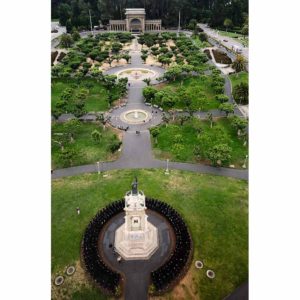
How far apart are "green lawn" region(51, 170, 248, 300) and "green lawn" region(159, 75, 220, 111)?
28389 mm

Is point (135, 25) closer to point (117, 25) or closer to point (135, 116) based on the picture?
point (117, 25)

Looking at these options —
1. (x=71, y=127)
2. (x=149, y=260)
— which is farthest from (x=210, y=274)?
(x=71, y=127)

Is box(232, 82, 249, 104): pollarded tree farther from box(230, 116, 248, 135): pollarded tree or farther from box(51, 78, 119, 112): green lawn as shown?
box(51, 78, 119, 112): green lawn

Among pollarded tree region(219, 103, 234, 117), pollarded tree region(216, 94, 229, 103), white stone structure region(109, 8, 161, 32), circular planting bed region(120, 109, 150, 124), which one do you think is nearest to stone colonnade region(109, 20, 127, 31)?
white stone structure region(109, 8, 161, 32)

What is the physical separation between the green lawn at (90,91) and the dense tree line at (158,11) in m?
69.2

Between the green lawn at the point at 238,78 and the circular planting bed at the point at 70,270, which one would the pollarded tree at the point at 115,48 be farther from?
the circular planting bed at the point at 70,270

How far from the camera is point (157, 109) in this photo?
75312mm

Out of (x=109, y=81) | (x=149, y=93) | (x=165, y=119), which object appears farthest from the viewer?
(x=109, y=81)

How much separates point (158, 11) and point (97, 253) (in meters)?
144

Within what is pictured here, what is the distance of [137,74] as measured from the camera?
98.2m

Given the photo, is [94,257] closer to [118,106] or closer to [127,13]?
[118,106]

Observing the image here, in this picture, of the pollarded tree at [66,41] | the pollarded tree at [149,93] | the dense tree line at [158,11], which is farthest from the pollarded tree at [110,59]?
the dense tree line at [158,11]

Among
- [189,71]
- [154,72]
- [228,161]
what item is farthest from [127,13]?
[228,161]

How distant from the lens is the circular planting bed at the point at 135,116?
69.9 m
